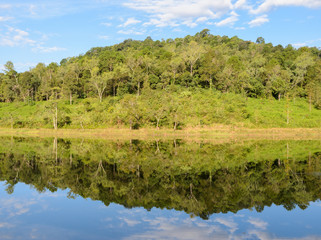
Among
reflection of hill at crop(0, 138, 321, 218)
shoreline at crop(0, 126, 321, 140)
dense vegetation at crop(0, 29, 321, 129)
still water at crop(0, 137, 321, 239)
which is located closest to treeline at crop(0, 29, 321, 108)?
dense vegetation at crop(0, 29, 321, 129)

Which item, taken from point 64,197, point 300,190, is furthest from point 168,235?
point 300,190

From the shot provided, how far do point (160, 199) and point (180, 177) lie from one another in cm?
517

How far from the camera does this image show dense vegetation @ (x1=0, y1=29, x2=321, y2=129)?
5873 centimetres

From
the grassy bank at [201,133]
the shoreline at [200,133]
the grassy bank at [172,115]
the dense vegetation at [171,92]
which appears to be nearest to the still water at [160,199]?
the grassy bank at [201,133]

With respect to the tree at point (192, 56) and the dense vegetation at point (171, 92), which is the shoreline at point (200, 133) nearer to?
the dense vegetation at point (171, 92)

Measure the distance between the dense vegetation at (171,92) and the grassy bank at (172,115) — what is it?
21 cm

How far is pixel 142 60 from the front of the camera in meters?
87.8

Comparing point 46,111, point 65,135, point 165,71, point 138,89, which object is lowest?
point 65,135

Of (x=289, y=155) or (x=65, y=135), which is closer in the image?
(x=289, y=155)

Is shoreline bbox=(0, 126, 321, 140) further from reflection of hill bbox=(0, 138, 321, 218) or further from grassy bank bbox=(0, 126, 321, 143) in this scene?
reflection of hill bbox=(0, 138, 321, 218)

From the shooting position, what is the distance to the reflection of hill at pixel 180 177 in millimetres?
15055

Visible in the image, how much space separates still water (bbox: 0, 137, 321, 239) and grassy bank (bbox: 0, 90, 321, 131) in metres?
30.5

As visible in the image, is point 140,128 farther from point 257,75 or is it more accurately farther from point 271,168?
point 257,75

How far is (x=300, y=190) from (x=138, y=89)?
67.3m
